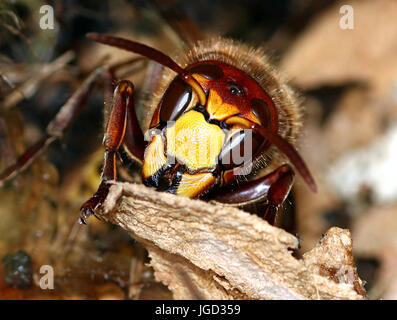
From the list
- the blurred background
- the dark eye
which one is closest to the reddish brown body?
the dark eye

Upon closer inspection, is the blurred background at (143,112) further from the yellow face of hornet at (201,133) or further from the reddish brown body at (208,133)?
the yellow face of hornet at (201,133)

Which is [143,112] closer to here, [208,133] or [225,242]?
[208,133]

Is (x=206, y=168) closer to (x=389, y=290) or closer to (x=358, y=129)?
(x=389, y=290)

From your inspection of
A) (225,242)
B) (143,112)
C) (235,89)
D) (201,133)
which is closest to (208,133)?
(201,133)

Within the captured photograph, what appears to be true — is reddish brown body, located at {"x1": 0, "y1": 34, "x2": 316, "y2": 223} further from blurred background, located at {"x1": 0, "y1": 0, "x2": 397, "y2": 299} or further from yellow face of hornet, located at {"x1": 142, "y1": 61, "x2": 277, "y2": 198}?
blurred background, located at {"x1": 0, "y1": 0, "x2": 397, "y2": 299}

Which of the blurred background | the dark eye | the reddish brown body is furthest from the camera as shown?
the blurred background

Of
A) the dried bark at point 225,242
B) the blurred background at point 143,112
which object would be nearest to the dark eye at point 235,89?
the dried bark at point 225,242
